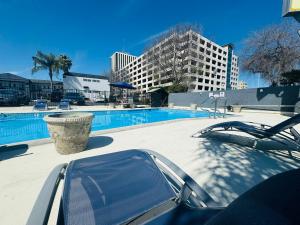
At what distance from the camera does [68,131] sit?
329cm

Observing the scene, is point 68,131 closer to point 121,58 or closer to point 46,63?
point 46,63

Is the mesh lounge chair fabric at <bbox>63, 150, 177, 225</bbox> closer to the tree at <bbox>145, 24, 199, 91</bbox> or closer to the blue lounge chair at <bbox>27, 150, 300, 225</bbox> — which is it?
the blue lounge chair at <bbox>27, 150, 300, 225</bbox>

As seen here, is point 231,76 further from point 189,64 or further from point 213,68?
point 189,64

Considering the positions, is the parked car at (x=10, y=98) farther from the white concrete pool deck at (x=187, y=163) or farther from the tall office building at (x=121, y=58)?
the tall office building at (x=121, y=58)

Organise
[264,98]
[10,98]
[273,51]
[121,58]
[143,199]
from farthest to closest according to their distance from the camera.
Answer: [121,58] < [10,98] < [273,51] < [264,98] < [143,199]

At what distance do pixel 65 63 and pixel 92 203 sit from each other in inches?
1436

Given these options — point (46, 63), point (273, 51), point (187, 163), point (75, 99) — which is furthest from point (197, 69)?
point (187, 163)

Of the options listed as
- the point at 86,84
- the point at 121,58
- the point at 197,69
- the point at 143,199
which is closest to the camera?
the point at 143,199

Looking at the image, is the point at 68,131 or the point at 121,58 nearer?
the point at 68,131

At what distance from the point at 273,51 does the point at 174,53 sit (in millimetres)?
13071

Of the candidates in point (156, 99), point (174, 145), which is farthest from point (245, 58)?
point (174, 145)

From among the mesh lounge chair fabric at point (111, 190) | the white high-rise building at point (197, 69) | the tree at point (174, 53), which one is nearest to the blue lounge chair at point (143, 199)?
the mesh lounge chair fabric at point (111, 190)

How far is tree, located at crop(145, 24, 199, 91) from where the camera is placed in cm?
2389

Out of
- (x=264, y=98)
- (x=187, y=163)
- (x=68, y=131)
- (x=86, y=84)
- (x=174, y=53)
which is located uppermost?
(x=174, y=53)
